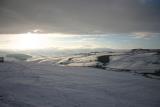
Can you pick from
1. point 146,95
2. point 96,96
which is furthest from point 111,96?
point 146,95

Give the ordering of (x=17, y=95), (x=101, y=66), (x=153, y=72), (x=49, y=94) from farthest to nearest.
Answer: (x=101, y=66)
(x=153, y=72)
(x=49, y=94)
(x=17, y=95)

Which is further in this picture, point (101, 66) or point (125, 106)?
point (101, 66)

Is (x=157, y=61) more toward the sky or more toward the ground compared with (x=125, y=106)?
more toward the sky

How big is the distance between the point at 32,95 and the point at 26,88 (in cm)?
111

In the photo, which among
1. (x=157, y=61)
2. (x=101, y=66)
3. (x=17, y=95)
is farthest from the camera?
(x=101, y=66)

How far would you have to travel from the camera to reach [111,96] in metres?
6.47

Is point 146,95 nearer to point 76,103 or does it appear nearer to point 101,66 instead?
point 76,103

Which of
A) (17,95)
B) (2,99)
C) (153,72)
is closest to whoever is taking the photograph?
(2,99)

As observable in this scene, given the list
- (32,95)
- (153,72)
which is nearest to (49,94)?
(32,95)

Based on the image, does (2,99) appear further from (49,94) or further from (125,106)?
(125,106)

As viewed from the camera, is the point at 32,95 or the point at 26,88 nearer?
the point at 32,95

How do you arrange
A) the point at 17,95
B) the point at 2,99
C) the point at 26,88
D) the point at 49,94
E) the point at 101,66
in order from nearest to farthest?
the point at 2,99 < the point at 17,95 < the point at 49,94 < the point at 26,88 < the point at 101,66

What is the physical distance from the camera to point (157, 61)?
14789mm

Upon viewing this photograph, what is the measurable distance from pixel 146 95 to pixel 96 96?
8.19 ft
